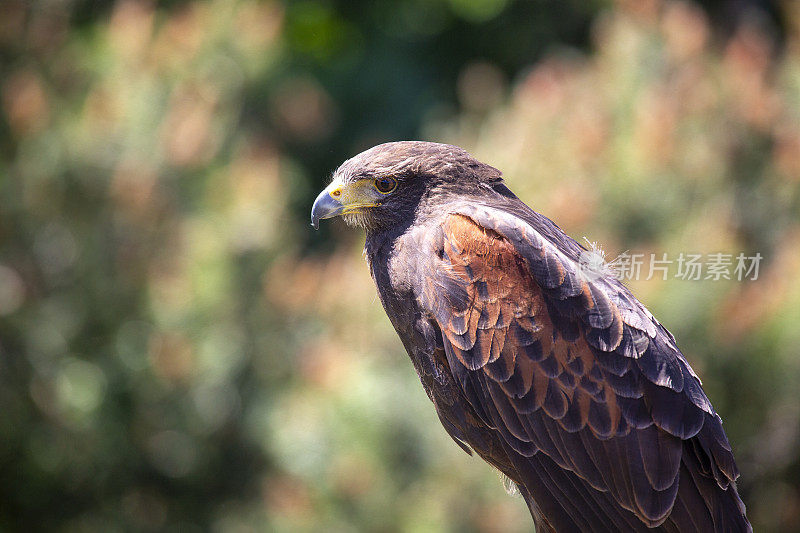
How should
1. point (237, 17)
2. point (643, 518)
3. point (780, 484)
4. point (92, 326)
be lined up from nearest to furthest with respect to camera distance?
point (643, 518) < point (780, 484) < point (92, 326) < point (237, 17)

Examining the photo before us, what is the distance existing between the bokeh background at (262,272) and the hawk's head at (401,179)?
3044 millimetres

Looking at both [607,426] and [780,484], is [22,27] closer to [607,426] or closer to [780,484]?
[607,426]

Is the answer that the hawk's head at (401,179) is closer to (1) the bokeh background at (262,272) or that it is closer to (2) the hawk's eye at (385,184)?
(2) the hawk's eye at (385,184)

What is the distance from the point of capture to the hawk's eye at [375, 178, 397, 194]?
3006 mm

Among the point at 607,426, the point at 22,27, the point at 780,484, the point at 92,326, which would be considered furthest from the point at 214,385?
the point at 607,426

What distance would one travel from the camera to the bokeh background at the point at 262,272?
19.9 ft

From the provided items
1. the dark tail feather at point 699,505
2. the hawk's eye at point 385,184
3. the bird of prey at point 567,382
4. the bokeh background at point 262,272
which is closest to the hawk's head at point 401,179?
the hawk's eye at point 385,184

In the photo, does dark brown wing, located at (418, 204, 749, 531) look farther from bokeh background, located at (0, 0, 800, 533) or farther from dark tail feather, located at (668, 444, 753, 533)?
bokeh background, located at (0, 0, 800, 533)

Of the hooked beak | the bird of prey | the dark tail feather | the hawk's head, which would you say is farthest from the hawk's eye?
the dark tail feather

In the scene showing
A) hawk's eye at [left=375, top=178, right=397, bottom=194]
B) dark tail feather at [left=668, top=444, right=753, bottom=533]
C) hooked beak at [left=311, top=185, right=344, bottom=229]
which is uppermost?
hawk's eye at [left=375, top=178, right=397, bottom=194]

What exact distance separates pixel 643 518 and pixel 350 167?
1.55 m

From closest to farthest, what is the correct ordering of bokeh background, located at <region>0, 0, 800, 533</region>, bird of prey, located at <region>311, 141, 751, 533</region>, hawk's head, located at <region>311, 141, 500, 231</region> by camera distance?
bird of prey, located at <region>311, 141, 751, 533</region> < hawk's head, located at <region>311, 141, 500, 231</region> < bokeh background, located at <region>0, 0, 800, 533</region>

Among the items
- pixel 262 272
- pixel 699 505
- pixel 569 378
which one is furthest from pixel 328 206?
pixel 262 272

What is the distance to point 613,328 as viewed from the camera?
275 cm
